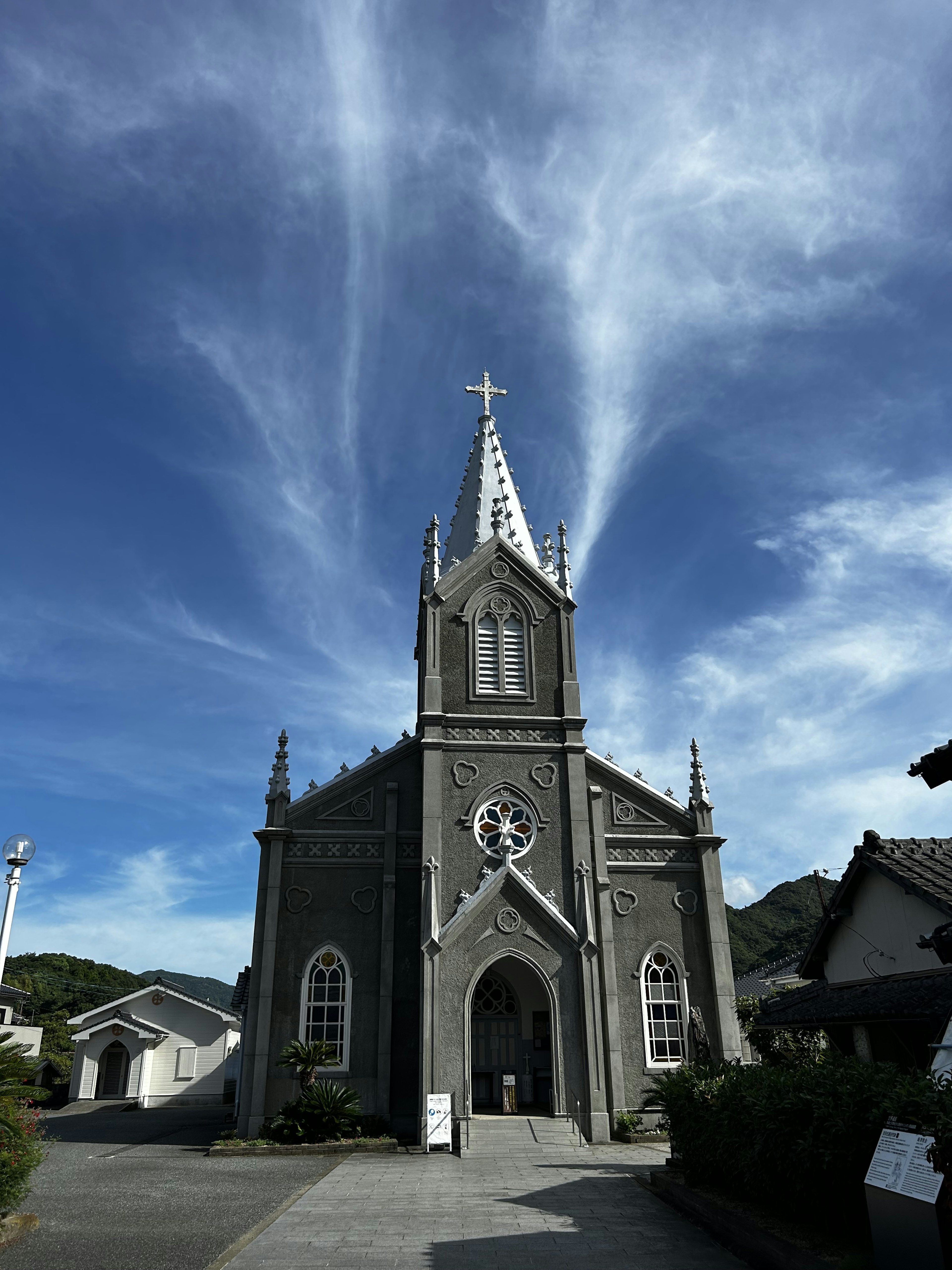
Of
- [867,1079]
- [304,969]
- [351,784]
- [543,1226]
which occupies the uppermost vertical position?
[351,784]

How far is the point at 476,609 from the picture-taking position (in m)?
26.4

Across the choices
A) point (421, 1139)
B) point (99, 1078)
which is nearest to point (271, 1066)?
point (421, 1139)

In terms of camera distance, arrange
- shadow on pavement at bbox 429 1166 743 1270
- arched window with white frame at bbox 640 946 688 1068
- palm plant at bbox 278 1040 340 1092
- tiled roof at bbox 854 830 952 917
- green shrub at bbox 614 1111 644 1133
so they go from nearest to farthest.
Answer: shadow on pavement at bbox 429 1166 743 1270 → tiled roof at bbox 854 830 952 917 → green shrub at bbox 614 1111 644 1133 → palm plant at bbox 278 1040 340 1092 → arched window with white frame at bbox 640 946 688 1068

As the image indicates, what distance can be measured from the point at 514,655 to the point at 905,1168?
758 inches

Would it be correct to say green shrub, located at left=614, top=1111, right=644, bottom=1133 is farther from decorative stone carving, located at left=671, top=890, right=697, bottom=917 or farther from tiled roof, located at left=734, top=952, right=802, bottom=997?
tiled roof, located at left=734, top=952, right=802, bottom=997

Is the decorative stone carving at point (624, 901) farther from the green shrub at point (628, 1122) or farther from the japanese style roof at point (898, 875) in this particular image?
the japanese style roof at point (898, 875)

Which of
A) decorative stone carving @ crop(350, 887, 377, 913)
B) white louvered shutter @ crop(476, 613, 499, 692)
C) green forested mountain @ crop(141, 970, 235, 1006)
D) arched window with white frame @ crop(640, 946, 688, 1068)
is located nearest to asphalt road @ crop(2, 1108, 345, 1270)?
decorative stone carving @ crop(350, 887, 377, 913)

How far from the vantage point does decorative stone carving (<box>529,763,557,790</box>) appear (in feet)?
79.9

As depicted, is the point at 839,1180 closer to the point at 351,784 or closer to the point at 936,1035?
the point at 936,1035

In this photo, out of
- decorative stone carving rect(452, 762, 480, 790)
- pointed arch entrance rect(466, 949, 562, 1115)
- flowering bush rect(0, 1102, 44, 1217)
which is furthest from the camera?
decorative stone carving rect(452, 762, 480, 790)

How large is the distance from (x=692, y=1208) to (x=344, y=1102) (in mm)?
11241

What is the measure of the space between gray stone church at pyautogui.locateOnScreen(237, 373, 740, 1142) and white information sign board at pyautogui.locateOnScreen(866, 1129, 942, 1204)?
14.4 meters

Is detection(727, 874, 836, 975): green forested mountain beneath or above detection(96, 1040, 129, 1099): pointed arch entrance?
above

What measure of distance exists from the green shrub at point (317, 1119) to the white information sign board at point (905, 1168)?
602 inches
